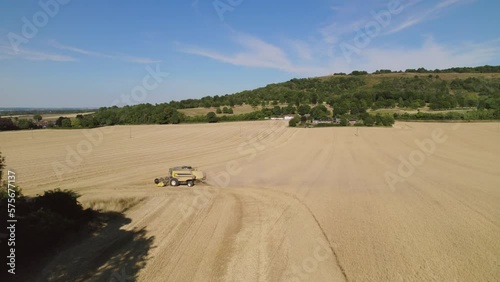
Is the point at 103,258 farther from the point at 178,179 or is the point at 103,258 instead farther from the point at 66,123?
the point at 66,123

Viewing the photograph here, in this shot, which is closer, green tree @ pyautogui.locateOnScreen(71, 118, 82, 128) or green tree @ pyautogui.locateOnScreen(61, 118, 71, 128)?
green tree @ pyautogui.locateOnScreen(61, 118, 71, 128)

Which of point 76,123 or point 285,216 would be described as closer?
point 285,216

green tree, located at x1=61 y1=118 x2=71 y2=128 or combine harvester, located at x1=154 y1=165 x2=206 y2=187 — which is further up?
green tree, located at x1=61 y1=118 x2=71 y2=128

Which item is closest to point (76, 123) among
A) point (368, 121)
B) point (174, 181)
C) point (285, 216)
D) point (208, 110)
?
point (208, 110)

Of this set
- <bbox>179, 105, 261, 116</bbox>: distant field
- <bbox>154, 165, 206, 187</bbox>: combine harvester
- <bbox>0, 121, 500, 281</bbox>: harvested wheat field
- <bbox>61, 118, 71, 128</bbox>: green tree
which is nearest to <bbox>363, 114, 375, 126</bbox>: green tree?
<bbox>0, 121, 500, 281</bbox>: harvested wheat field

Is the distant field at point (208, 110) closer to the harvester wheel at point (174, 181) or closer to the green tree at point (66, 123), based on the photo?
the green tree at point (66, 123)

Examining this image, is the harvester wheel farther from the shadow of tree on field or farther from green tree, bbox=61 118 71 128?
green tree, bbox=61 118 71 128

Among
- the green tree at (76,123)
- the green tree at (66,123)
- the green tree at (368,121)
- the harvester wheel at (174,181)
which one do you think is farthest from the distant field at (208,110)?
the harvester wheel at (174,181)
